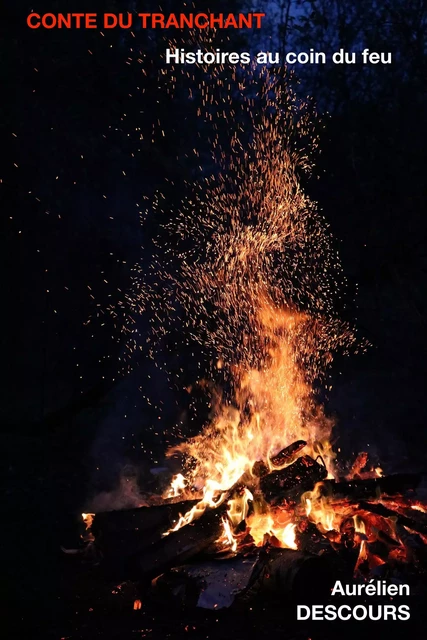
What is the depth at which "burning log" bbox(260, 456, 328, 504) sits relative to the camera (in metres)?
6.67

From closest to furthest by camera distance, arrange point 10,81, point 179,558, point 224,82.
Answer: point 179,558 → point 10,81 → point 224,82

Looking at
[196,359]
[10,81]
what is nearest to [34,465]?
[196,359]

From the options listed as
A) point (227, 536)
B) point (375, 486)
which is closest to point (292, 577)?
point (227, 536)

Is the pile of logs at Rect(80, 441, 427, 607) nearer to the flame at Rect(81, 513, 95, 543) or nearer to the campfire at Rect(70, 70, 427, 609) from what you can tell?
the campfire at Rect(70, 70, 427, 609)

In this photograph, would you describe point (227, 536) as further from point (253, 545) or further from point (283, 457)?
point (283, 457)

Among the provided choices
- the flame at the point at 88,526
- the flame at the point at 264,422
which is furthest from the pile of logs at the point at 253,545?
the flame at the point at 264,422

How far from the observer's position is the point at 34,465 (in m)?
10.4

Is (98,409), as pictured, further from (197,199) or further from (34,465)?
(197,199)

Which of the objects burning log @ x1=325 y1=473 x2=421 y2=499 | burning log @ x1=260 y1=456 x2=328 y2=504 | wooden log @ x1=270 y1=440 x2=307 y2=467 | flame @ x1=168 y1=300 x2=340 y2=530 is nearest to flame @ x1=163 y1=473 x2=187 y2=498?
flame @ x1=168 y1=300 x2=340 y2=530

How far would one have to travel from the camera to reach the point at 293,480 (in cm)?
683

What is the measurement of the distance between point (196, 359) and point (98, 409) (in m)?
1.73

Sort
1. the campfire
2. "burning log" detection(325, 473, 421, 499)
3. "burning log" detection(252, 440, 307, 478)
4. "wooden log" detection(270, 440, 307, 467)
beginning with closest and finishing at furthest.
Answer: the campfire, "burning log" detection(325, 473, 421, 499), "burning log" detection(252, 440, 307, 478), "wooden log" detection(270, 440, 307, 467)

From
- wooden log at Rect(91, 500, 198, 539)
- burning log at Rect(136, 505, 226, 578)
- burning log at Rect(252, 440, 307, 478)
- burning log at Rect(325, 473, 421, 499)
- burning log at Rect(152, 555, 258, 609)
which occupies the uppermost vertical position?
burning log at Rect(252, 440, 307, 478)

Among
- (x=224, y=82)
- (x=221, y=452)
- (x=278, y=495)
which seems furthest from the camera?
(x=224, y=82)
